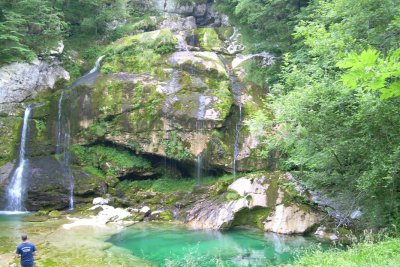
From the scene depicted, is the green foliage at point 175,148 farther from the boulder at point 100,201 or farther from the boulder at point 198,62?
the boulder at point 198,62

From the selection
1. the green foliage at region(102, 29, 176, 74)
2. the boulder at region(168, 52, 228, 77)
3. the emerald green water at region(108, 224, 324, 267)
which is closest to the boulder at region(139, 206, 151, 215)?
the emerald green water at region(108, 224, 324, 267)

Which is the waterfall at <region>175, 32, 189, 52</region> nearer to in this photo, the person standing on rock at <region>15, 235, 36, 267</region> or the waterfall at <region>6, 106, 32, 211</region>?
the waterfall at <region>6, 106, 32, 211</region>

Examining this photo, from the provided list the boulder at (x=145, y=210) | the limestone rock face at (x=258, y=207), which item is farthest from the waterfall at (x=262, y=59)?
the boulder at (x=145, y=210)

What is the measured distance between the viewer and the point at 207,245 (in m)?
11.5

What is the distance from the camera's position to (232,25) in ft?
81.3

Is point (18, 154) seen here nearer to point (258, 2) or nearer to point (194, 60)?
point (194, 60)

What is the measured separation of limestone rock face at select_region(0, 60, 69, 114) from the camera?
1802 centimetres

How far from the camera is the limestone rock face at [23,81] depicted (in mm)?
18016

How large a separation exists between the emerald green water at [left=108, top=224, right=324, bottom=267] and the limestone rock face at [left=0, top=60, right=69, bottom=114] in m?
9.35

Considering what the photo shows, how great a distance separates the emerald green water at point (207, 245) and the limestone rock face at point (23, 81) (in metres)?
9.35

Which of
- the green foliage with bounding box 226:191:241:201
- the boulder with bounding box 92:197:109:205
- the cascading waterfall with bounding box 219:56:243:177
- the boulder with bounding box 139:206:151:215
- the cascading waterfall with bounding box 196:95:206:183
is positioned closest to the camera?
the green foliage with bounding box 226:191:241:201

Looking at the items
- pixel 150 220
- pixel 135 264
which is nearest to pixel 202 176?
pixel 150 220

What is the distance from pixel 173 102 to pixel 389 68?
14.8 m

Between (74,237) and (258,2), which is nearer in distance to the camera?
(74,237)
